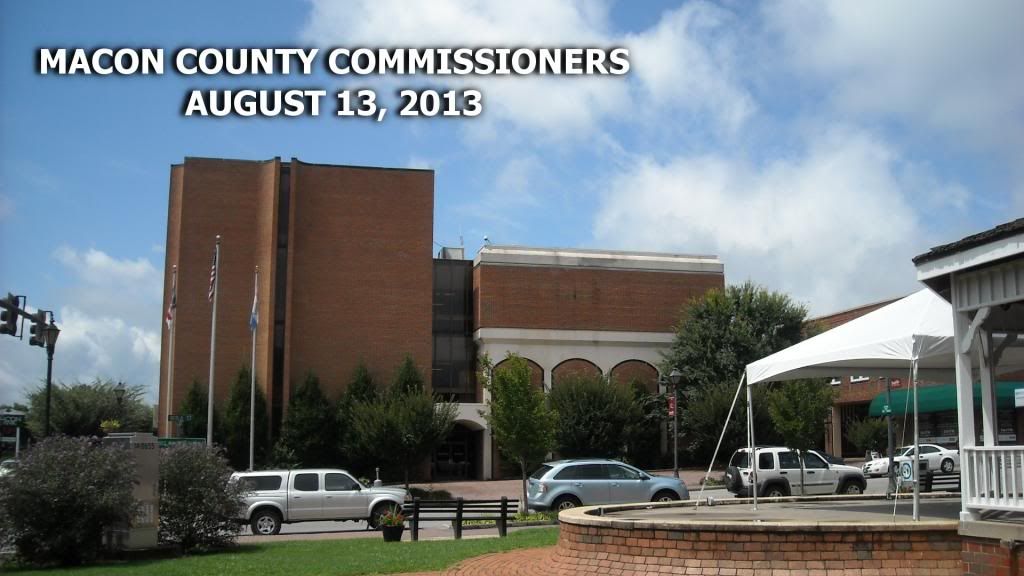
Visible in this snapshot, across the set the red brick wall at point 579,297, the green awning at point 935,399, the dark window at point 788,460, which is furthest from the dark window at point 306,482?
the red brick wall at point 579,297

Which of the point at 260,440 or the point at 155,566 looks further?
the point at 260,440

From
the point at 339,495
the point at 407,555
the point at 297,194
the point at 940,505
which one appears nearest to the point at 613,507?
the point at 407,555

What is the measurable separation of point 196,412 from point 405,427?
36.5 feet

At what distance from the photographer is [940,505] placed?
14773 mm

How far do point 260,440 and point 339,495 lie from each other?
21611mm

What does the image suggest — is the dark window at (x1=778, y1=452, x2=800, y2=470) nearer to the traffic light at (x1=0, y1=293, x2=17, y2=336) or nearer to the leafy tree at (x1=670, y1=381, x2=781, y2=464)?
the leafy tree at (x1=670, y1=381, x2=781, y2=464)

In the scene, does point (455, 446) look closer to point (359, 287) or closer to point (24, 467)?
point (359, 287)

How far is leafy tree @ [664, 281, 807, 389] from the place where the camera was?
165ft

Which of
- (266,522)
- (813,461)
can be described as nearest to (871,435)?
(813,461)

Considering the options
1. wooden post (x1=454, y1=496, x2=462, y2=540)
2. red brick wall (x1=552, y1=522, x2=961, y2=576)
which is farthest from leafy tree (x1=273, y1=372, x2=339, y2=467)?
red brick wall (x1=552, y1=522, x2=961, y2=576)

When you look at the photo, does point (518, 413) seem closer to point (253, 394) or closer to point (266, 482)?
point (266, 482)

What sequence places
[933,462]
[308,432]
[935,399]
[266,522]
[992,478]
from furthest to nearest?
1. [308,432]
2. [935,399]
3. [933,462]
4. [266,522]
5. [992,478]

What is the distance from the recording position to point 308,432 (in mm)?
46375

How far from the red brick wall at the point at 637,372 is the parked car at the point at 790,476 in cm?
2220
